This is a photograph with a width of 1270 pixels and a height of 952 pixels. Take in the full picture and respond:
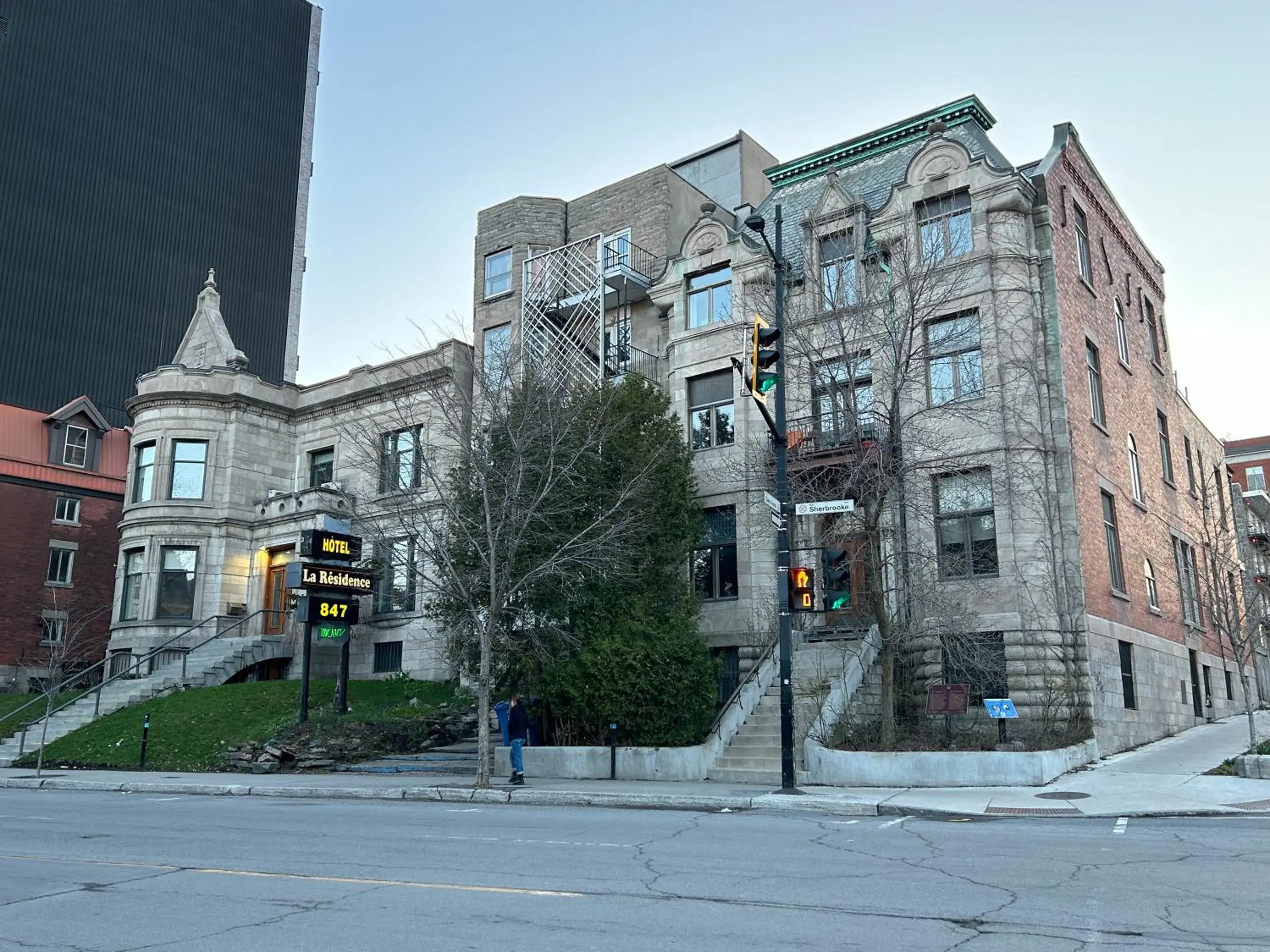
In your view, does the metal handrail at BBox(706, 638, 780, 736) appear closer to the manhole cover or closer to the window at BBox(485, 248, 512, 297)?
the manhole cover

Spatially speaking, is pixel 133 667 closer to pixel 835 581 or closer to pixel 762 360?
pixel 835 581

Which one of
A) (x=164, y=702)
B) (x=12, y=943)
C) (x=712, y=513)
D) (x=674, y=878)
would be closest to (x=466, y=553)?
(x=712, y=513)

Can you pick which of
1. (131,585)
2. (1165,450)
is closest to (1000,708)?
(1165,450)

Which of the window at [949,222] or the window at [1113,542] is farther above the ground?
the window at [949,222]

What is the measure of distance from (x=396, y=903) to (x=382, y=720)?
18036mm

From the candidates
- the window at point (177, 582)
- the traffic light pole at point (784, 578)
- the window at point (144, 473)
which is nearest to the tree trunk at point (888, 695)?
the traffic light pole at point (784, 578)

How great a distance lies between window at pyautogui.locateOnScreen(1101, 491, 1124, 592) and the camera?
2562cm

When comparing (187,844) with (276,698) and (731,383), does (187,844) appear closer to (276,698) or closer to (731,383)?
(276,698)

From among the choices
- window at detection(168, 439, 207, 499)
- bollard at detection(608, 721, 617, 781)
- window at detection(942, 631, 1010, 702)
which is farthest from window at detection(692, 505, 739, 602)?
window at detection(168, 439, 207, 499)

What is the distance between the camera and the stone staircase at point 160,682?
2875 centimetres

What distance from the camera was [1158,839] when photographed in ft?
38.6

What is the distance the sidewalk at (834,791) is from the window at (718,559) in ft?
26.4

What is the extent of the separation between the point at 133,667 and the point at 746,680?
758 inches

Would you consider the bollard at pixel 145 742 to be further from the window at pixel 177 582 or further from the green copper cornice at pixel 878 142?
the green copper cornice at pixel 878 142
